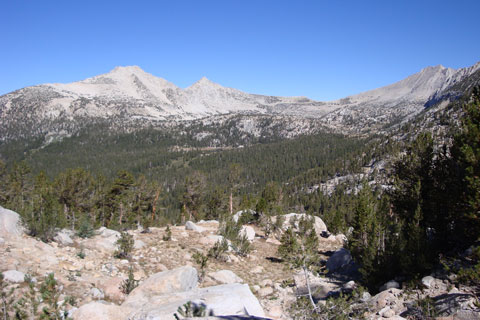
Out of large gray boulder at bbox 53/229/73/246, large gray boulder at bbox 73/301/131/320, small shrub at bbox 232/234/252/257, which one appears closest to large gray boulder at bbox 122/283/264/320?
large gray boulder at bbox 73/301/131/320

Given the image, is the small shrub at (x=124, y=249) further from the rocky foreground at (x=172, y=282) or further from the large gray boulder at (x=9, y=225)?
the large gray boulder at (x=9, y=225)

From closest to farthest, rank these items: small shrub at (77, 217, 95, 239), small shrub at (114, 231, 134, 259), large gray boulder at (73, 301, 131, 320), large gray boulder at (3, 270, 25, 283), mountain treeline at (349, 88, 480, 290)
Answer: large gray boulder at (73, 301, 131, 320) → large gray boulder at (3, 270, 25, 283) → mountain treeline at (349, 88, 480, 290) → small shrub at (114, 231, 134, 259) → small shrub at (77, 217, 95, 239)

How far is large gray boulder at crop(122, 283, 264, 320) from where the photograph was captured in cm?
852

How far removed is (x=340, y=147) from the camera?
189 meters

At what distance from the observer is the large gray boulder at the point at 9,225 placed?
15530 mm

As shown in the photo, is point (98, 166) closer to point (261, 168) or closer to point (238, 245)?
point (261, 168)

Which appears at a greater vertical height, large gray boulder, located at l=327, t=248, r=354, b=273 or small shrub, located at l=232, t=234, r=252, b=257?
small shrub, located at l=232, t=234, r=252, b=257

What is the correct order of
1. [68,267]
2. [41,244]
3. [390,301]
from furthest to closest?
[41,244] < [68,267] < [390,301]

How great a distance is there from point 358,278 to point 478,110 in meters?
11.0

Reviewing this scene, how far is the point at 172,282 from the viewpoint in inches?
469

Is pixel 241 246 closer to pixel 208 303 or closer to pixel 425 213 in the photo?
pixel 425 213

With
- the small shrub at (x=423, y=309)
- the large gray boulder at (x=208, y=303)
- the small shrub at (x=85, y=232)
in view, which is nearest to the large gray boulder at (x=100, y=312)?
the large gray boulder at (x=208, y=303)

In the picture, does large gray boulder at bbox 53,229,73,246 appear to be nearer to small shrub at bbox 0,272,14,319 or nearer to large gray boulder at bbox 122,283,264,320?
small shrub at bbox 0,272,14,319

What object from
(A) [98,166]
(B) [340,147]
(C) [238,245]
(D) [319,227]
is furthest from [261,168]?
(C) [238,245]
